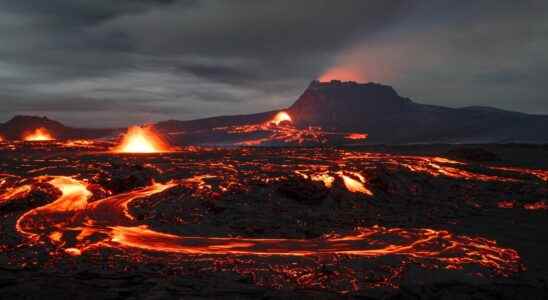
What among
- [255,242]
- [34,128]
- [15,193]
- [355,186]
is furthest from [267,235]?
[34,128]

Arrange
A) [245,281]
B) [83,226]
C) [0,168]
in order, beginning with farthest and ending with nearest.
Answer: [0,168], [83,226], [245,281]

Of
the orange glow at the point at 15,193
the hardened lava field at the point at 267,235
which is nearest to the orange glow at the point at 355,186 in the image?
the hardened lava field at the point at 267,235

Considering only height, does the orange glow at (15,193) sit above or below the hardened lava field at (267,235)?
above

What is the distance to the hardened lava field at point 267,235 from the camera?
27.8 ft

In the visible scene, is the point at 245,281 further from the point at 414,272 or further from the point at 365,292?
the point at 414,272

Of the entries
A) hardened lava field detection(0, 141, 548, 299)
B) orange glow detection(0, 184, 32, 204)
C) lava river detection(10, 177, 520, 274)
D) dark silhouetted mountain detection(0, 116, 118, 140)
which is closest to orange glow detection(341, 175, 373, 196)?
hardened lava field detection(0, 141, 548, 299)

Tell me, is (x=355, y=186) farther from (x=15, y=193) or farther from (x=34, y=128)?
(x=34, y=128)

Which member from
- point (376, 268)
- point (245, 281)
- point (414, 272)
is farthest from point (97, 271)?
point (414, 272)

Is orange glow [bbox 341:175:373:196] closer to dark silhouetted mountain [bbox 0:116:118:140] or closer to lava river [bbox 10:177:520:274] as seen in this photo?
lava river [bbox 10:177:520:274]

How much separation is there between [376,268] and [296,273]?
181 centimetres

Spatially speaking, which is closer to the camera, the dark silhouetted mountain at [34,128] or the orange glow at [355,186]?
the orange glow at [355,186]

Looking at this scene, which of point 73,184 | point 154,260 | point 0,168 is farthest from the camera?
point 0,168

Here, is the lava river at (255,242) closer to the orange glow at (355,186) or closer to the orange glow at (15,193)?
the orange glow at (15,193)

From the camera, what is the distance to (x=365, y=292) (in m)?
8.09
